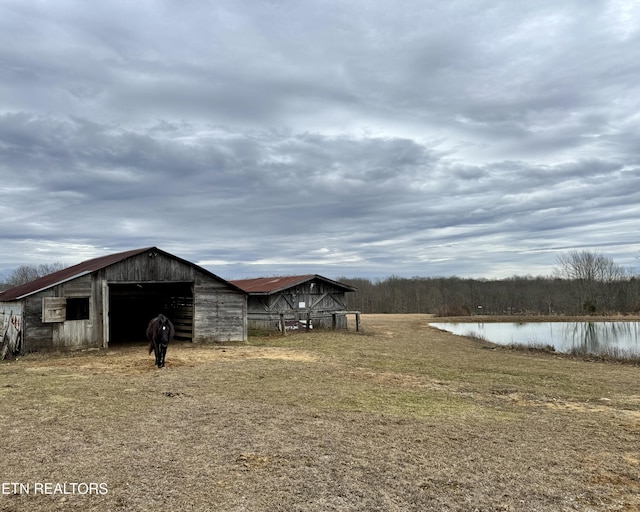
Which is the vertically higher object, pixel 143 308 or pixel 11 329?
pixel 143 308

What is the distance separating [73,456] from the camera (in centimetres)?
623

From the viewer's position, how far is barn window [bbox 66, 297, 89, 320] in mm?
19312

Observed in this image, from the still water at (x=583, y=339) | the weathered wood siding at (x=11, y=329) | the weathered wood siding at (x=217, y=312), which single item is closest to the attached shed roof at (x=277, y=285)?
the weathered wood siding at (x=217, y=312)

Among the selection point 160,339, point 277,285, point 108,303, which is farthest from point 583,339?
point 108,303

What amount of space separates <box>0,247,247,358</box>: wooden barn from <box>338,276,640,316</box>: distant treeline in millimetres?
39507

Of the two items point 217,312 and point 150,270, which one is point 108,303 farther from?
point 217,312

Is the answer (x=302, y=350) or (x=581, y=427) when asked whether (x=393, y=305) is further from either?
(x=581, y=427)

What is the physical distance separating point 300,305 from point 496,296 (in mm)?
62439

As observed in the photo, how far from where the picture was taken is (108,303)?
70.1 ft

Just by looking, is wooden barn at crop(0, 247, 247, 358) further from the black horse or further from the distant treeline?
the distant treeline

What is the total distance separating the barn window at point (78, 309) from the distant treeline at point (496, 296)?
43.5 metres

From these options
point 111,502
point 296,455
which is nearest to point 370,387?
point 296,455

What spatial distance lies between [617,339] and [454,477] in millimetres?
32537

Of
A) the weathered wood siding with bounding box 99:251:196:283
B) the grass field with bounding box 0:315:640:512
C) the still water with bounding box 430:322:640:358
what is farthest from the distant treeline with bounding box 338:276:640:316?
the grass field with bounding box 0:315:640:512
